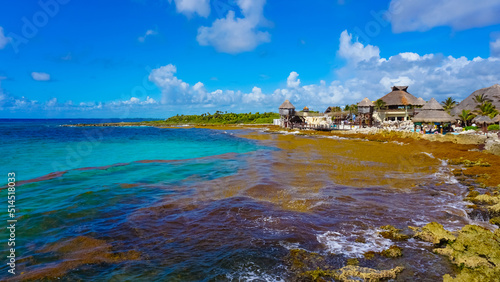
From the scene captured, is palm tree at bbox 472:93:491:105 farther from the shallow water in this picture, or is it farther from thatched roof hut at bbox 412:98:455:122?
the shallow water

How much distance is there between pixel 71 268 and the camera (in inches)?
261

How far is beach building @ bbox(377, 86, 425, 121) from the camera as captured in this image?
54562mm

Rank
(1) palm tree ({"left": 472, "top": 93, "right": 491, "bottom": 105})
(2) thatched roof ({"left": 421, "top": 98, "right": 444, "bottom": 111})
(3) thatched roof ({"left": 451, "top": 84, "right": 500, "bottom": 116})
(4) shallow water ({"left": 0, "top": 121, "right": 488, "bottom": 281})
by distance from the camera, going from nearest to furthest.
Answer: (4) shallow water ({"left": 0, "top": 121, "right": 488, "bottom": 281})
(2) thatched roof ({"left": 421, "top": 98, "right": 444, "bottom": 111})
(1) palm tree ({"left": 472, "top": 93, "right": 491, "bottom": 105})
(3) thatched roof ({"left": 451, "top": 84, "right": 500, "bottom": 116})

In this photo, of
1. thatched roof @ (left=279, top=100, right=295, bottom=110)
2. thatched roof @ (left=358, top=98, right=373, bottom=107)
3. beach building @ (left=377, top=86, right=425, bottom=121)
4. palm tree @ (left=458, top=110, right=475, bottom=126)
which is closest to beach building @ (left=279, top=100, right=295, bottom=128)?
thatched roof @ (left=279, top=100, right=295, bottom=110)

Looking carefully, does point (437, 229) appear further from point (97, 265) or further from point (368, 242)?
point (97, 265)

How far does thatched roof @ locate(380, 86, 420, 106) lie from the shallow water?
40.9 metres

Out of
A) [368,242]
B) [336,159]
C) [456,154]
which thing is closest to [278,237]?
[368,242]

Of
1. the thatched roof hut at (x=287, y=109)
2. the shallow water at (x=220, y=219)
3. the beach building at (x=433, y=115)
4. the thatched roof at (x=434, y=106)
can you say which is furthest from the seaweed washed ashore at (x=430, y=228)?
the thatched roof hut at (x=287, y=109)

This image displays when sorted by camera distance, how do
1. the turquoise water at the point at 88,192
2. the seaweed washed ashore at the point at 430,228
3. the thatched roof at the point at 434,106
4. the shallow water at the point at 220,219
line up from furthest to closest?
the thatched roof at the point at 434,106 → the turquoise water at the point at 88,192 → the shallow water at the point at 220,219 → the seaweed washed ashore at the point at 430,228

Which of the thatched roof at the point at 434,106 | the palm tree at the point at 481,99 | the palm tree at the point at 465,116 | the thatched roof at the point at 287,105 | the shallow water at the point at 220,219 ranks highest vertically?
the thatched roof at the point at 287,105

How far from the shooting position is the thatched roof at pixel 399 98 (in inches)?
2144

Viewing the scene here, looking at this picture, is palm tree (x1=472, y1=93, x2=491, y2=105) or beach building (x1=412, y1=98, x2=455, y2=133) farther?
palm tree (x1=472, y1=93, x2=491, y2=105)

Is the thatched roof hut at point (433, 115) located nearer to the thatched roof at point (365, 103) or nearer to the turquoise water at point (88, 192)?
the thatched roof at point (365, 103)

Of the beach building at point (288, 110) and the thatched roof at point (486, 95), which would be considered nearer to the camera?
the thatched roof at point (486, 95)
